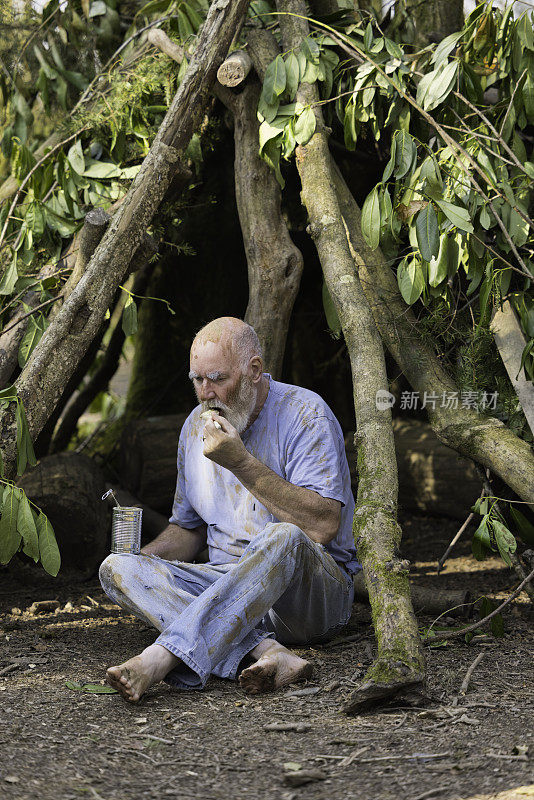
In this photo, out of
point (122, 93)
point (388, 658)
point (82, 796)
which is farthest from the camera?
point (122, 93)

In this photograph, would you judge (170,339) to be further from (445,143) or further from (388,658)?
(388,658)

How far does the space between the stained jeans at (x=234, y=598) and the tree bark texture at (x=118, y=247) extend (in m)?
0.72

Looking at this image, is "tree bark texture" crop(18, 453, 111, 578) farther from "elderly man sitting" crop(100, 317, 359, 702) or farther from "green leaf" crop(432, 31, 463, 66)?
"green leaf" crop(432, 31, 463, 66)

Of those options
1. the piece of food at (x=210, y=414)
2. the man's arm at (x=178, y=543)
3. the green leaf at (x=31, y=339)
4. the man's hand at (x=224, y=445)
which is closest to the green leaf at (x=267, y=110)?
the green leaf at (x=31, y=339)

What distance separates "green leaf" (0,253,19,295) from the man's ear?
1.37 m

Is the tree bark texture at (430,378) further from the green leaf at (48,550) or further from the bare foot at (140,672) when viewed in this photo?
the green leaf at (48,550)

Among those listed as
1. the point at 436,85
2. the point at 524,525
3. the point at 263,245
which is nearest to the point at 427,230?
the point at 436,85

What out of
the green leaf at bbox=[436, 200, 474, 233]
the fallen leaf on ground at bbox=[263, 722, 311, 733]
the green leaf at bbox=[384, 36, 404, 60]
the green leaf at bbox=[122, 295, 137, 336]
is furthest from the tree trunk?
the fallen leaf on ground at bbox=[263, 722, 311, 733]

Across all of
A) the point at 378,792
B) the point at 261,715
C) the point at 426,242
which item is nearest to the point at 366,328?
the point at 426,242

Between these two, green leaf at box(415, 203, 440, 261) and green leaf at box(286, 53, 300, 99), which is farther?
green leaf at box(286, 53, 300, 99)

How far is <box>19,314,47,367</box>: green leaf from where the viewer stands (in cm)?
344

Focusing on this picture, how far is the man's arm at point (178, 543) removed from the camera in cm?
304

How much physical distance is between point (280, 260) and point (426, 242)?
3.21 feet

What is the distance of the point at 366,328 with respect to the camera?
315 centimetres
